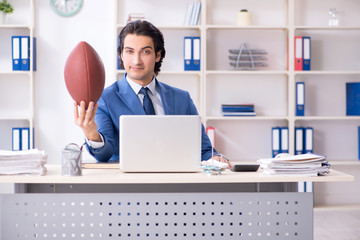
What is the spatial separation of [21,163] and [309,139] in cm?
303

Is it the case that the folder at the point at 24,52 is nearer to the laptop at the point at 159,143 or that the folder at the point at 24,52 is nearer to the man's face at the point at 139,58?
the man's face at the point at 139,58

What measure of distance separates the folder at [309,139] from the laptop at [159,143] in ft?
8.60

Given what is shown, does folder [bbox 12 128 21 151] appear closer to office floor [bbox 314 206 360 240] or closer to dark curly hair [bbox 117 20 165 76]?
dark curly hair [bbox 117 20 165 76]

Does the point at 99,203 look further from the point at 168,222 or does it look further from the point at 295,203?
→ the point at 295,203

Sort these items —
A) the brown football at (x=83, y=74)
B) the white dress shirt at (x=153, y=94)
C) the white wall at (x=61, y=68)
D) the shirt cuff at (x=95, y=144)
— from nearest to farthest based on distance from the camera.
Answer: the brown football at (x=83, y=74) < the shirt cuff at (x=95, y=144) < the white dress shirt at (x=153, y=94) < the white wall at (x=61, y=68)

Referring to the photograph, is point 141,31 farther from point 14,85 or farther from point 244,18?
point 14,85

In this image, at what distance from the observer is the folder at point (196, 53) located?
4117 mm

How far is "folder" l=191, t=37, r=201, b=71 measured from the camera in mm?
4117

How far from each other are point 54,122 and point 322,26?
103 inches

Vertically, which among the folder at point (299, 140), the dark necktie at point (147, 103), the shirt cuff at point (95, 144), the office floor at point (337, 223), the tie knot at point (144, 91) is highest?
A: the tie knot at point (144, 91)

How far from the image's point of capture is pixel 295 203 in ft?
6.02

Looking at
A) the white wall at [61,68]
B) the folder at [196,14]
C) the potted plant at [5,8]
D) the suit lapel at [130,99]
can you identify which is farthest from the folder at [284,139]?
the potted plant at [5,8]

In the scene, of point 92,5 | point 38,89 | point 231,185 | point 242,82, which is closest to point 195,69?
point 242,82

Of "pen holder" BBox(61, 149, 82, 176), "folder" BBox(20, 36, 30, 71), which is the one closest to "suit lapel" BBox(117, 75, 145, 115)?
"pen holder" BBox(61, 149, 82, 176)
